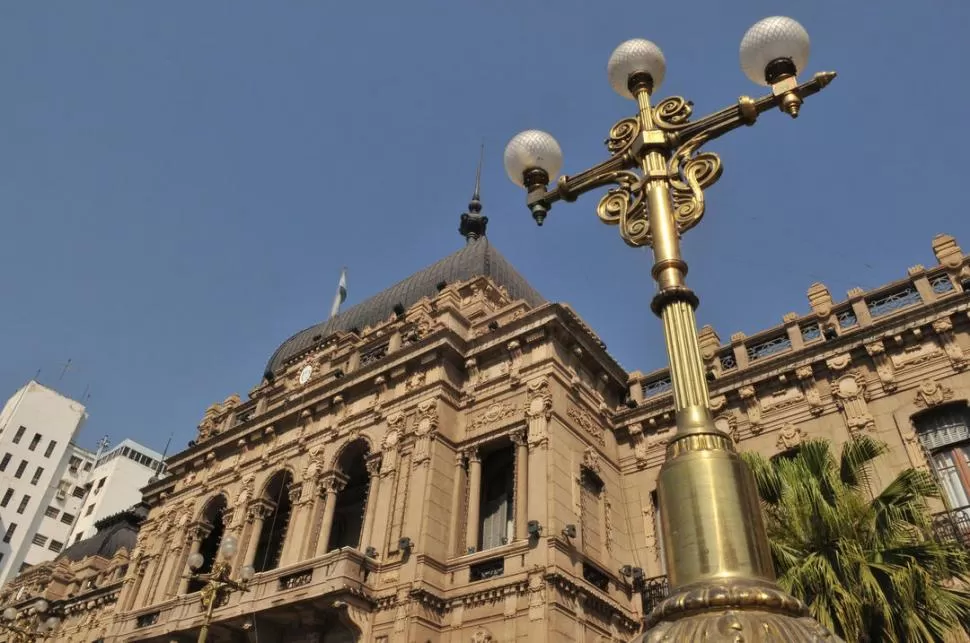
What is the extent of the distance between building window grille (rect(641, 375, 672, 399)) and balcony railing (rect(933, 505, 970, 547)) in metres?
8.10

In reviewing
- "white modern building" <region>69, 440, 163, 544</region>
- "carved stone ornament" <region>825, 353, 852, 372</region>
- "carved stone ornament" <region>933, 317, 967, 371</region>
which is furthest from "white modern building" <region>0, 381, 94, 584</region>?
"carved stone ornament" <region>933, 317, 967, 371</region>

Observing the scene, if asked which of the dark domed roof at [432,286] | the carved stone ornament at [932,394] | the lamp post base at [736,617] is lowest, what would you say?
the lamp post base at [736,617]

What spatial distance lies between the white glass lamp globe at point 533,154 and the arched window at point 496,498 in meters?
12.4

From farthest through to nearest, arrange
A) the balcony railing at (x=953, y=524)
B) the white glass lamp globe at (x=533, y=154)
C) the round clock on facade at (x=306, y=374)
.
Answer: the round clock on facade at (x=306, y=374) < the balcony railing at (x=953, y=524) < the white glass lamp globe at (x=533, y=154)

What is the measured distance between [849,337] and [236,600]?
17.0 meters

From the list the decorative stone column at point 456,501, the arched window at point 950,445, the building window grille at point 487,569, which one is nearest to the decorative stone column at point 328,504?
the decorative stone column at point 456,501

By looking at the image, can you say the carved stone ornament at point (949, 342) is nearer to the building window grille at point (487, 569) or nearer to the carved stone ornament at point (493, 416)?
the carved stone ornament at point (493, 416)

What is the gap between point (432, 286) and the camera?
30844 millimetres

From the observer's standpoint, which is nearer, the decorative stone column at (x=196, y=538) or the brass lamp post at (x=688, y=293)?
the brass lamp post at (x=688, y=293)

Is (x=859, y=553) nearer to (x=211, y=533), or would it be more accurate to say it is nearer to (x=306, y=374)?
(x=306, y=374)

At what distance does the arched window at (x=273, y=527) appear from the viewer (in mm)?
23406

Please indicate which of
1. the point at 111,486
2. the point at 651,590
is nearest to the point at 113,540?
the point at 651,590

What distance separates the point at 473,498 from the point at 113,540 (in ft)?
99.8

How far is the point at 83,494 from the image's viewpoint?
249 ft
